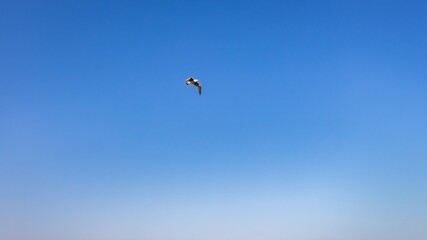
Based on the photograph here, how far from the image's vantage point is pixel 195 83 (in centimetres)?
7812
